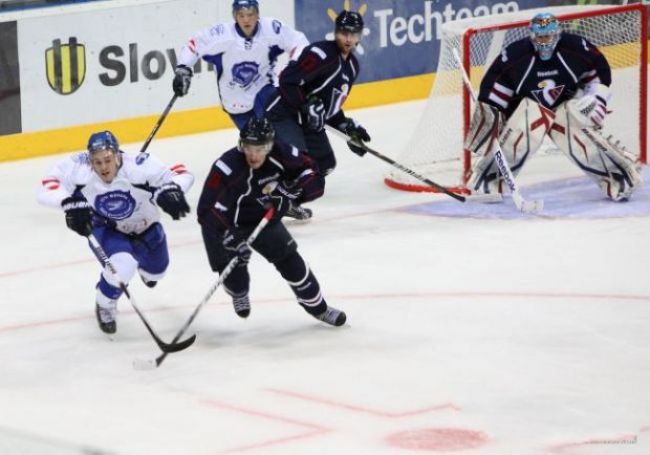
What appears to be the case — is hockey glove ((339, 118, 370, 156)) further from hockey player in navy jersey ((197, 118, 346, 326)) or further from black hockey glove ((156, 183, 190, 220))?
black hockey glove ((156, 183, 190, 220))

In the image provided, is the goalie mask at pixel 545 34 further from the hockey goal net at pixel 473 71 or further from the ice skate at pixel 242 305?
the ice skate at pixel 242 305

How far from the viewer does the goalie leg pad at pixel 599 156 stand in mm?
8688

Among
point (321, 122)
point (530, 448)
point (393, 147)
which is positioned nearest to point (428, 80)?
point (393, 147)

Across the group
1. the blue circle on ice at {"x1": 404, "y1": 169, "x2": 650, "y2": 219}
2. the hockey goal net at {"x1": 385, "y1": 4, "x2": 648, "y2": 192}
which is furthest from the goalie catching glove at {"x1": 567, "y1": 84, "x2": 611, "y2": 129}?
the hockey goal net at {"x1": 385, "y1": 4, "x2": 648, "y2": 192}

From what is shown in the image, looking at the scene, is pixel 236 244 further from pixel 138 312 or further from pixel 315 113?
pixel 315 113

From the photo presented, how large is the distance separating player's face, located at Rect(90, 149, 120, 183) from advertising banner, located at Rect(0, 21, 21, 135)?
3937 mm

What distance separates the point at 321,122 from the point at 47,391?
2.87 metres

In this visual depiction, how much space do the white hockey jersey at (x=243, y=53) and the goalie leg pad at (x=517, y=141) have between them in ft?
3.74

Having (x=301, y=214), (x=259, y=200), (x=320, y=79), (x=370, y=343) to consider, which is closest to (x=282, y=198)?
(x=259, y=200)

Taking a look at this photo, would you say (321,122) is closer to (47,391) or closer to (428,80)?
(47,391)

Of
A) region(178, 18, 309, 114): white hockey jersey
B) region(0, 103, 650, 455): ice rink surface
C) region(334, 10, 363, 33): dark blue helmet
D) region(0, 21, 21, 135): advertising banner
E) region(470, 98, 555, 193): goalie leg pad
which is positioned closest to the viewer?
region(0, 103, 650, 455): ice rink surface

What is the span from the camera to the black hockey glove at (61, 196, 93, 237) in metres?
6.02

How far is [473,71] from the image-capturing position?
Answer: 31.3 feet

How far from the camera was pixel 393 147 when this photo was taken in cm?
1052
